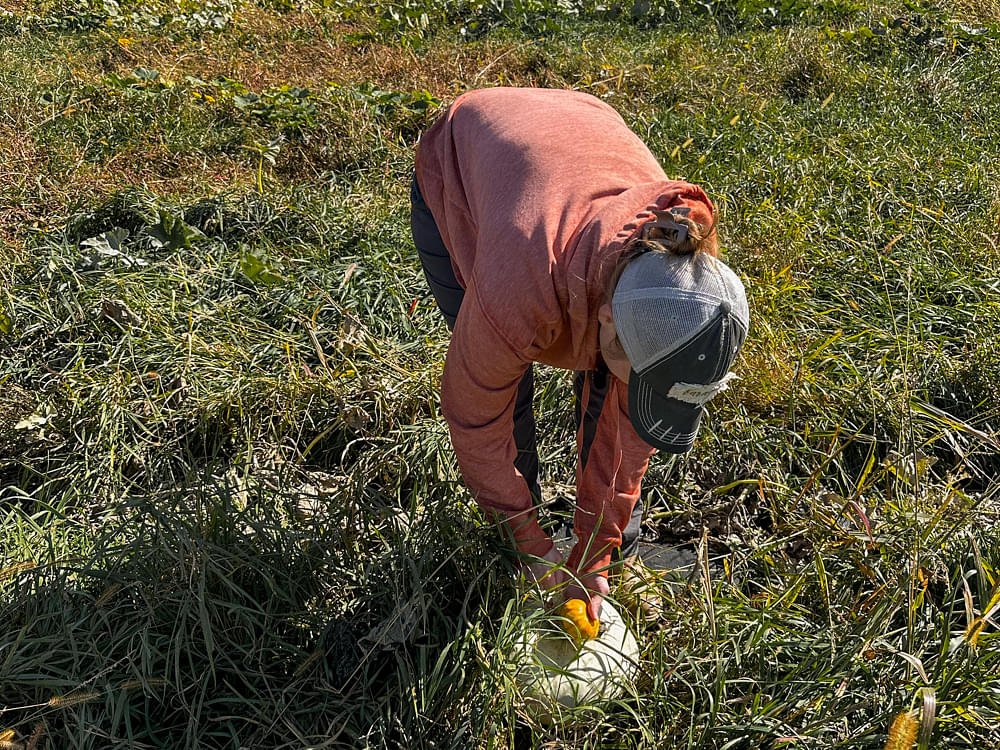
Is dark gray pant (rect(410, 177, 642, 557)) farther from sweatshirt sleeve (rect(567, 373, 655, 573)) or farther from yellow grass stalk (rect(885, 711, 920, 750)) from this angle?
yellow grass stalk (rect(885, 711, 920, 750))

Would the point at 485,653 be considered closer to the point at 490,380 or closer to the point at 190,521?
the point at 490,380

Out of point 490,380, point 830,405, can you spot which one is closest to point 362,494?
point 490,380

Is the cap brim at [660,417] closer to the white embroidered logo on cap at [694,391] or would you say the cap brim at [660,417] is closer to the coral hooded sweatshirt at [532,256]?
the white embroidered logo on cap at [694,391]

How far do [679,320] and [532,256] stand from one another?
0.94ft

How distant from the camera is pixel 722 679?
185 cm

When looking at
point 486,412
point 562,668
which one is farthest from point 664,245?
point 562,668

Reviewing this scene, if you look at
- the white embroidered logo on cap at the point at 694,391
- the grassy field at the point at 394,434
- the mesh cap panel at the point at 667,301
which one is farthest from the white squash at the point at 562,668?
the mesh cap panel at the point at 667,301

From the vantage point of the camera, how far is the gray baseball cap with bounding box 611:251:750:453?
52.6 inches

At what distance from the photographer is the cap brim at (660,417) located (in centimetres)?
148

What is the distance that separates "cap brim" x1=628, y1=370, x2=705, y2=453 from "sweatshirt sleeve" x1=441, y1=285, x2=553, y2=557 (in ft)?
0.71

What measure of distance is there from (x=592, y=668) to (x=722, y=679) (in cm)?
29

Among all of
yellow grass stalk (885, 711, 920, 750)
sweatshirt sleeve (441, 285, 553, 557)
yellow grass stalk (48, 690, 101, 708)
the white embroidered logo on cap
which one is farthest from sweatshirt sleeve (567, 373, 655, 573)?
yellow grass stalk (48, 690, 101, 708)

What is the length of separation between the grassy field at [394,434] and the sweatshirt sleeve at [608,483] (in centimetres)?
21

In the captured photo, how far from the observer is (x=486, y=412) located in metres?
1.63
